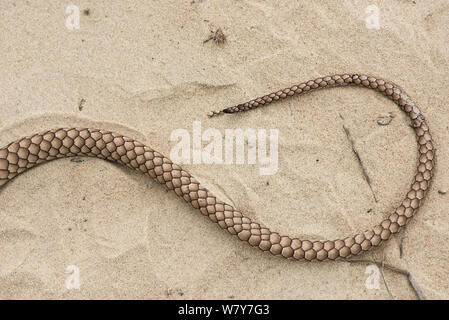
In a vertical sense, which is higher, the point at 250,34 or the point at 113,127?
the point at 250,34
